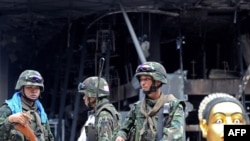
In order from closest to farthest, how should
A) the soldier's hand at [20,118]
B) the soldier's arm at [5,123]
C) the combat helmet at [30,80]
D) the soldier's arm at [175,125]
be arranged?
the soldier's arm at [175,125]
the soldier's hand at [20,118]
the soldier's arm at [5,123]
the combat helmet at [30,80]

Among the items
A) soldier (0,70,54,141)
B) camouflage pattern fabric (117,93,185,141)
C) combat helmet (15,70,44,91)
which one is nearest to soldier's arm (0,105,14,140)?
soldier (0,70,54,141)

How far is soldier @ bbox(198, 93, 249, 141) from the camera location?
5781 millimetres

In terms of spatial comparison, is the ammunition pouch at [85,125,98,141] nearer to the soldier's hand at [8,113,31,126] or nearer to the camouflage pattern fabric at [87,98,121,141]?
the camouflage pattern fabric at [87,98,121,141]

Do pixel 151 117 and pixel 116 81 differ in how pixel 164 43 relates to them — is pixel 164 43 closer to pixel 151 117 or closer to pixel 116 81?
pixel 116 81

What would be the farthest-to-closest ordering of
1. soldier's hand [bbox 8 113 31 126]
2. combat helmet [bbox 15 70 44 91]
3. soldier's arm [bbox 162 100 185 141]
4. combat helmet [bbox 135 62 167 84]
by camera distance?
1. combat helmet [bbox 15 70 44 91]
2. soldier's hand [bbox 8 113 31 126]
3. combat helmet [bbox 135 62 167 84]
4. soldier's arm [bbox 162 100 185 141]

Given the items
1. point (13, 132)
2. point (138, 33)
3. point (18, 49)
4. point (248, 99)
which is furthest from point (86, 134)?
point (18, 49)

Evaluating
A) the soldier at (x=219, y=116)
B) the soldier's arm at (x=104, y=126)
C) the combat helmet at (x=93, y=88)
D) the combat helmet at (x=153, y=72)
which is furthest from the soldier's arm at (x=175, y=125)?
the combat helmet at (x=93, y=88)

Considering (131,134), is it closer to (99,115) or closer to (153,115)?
(153,115)

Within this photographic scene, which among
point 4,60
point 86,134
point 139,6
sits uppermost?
point 139,6

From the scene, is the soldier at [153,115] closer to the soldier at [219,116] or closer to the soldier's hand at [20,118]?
the soldier at [219,116]

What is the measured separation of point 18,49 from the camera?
14398mm

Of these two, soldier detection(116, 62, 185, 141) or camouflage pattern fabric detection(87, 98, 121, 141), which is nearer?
soldier detection(116, 62, 185, 141)

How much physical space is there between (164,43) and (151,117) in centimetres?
846

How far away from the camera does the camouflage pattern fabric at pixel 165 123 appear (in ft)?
17.9
